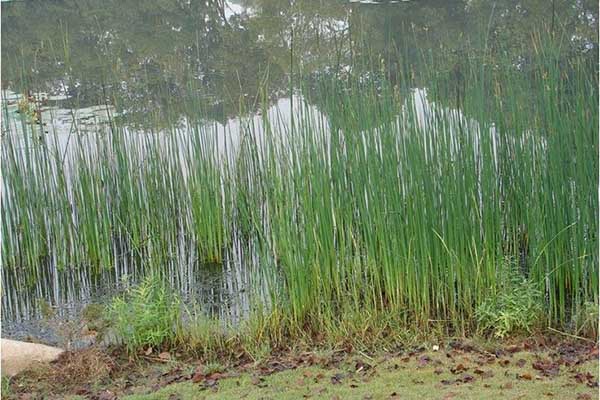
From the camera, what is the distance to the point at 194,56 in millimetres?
7441

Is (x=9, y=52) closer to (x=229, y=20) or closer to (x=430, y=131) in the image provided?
(x=229, y=20)

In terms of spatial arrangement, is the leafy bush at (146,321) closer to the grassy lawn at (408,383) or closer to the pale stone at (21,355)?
the pale stone at (21,355)

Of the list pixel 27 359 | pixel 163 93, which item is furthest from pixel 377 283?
pixel 163 93

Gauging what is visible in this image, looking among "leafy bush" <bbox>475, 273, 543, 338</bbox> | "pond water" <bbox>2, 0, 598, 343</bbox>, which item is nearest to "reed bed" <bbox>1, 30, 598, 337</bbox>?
"leafy bush" <bbox>475, 273, 543, 338</bbox>

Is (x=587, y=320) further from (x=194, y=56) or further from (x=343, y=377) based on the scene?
(x=194, y=56)

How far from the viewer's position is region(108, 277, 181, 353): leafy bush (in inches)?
139

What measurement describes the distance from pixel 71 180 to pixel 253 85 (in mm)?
2417

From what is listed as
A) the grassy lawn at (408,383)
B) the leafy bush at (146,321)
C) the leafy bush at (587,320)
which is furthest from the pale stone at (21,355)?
the leafy bush at (587,320)

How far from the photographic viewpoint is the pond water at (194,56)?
461cm

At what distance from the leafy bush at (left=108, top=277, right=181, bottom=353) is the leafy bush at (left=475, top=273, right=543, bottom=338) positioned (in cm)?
132

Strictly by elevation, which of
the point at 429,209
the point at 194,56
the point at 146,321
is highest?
the point at 194,56

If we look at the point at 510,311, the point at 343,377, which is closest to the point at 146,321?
the point at 343,377

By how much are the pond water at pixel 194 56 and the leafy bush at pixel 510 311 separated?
1.43m

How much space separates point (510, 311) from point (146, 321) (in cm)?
155
